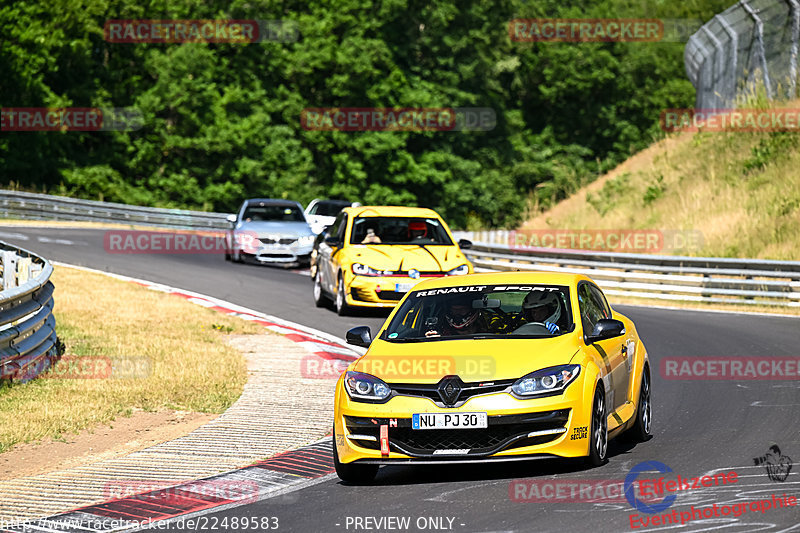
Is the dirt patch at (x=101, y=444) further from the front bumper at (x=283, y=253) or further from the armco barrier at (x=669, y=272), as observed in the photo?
the front bumper at (x=283, y=253)

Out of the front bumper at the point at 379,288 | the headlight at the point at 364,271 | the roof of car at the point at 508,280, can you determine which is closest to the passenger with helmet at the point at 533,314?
the roof of car at the point at 508,280

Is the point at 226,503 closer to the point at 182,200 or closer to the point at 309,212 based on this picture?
the point at 309,212

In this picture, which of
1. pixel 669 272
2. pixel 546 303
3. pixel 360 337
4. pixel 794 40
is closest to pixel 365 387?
pixel 360 337

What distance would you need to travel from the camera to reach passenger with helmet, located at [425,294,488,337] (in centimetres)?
920

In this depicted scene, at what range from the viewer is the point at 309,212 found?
3538cm

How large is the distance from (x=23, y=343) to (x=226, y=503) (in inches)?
212

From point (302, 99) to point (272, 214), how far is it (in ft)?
109

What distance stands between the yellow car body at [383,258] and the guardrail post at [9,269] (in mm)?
5006

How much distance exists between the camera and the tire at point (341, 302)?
1922 cm

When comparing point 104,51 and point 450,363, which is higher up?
point 104,51

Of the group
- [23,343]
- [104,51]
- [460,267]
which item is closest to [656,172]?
[460,267]

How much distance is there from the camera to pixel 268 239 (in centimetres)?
2839

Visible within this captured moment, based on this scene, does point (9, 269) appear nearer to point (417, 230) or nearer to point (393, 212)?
point (393, 212)

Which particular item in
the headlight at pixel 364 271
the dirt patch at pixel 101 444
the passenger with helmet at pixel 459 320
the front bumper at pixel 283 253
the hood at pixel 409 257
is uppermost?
the passenger with helmet at pixel 459 320
